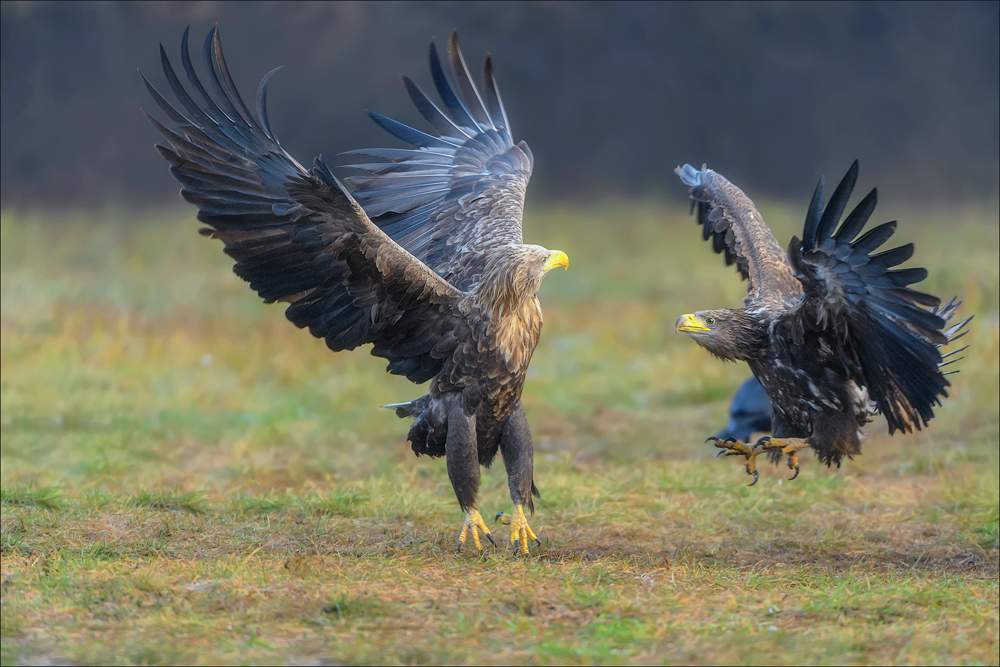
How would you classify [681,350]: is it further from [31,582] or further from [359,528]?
[31,582]

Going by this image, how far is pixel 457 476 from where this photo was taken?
16.9 feet

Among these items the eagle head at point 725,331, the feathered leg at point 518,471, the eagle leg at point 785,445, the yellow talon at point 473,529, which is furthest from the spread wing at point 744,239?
the yellow talon at point 473,529

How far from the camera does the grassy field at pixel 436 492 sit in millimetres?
3705

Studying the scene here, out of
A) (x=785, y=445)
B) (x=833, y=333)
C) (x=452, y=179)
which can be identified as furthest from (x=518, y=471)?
(x=452, y=179)

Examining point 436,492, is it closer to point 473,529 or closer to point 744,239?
point 473,529

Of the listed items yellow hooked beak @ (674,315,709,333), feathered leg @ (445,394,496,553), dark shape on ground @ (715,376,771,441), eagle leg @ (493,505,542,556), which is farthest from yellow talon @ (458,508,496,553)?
dark shape on ground @ (715,376,771,441)

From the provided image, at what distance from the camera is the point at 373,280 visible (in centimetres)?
494

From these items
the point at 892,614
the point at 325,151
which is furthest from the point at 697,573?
the point at 325,151

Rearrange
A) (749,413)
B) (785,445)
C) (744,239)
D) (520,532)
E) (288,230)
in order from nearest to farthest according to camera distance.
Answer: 1. (288,230)
2. (520,532)
3. (785,445)
4. (744,239)
5. (749,413)

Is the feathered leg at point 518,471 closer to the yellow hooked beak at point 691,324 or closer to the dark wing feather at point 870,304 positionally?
the yellow hooked beak at point 691,324

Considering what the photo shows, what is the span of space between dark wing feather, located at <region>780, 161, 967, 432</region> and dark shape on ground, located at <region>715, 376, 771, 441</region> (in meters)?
2.96

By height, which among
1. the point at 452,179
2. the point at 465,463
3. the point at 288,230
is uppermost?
the point at 452,179

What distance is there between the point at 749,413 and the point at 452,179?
3.19 m

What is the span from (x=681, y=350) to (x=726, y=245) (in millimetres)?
4486
